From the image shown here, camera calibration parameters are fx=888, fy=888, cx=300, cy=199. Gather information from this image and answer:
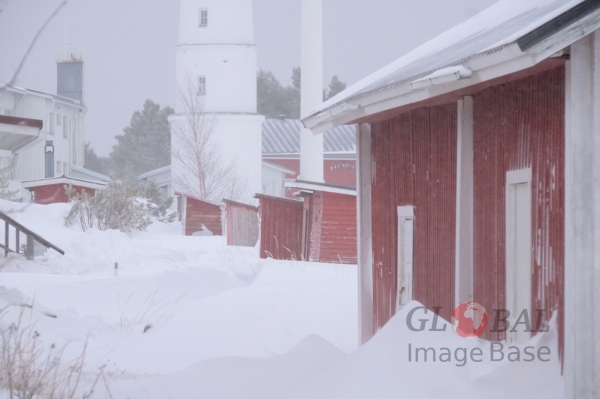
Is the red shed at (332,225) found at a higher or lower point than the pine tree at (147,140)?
lower

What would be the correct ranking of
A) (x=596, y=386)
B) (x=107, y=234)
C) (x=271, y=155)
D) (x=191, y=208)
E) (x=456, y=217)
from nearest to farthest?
(x=596, y=386) < (x=456, y=217) < (x=107, y=234) < (x=191, y=208) < (x=271, y=155)

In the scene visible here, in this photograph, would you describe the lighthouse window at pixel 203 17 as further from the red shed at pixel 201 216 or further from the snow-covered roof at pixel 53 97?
the red shed at pixel 201 216

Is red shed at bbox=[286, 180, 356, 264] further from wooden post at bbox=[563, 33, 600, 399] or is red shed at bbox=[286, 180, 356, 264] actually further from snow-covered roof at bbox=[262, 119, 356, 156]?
snow-covered roof at bbox=[262, 119, 356, 156]

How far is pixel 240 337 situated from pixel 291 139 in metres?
51.5

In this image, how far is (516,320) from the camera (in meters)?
6.17

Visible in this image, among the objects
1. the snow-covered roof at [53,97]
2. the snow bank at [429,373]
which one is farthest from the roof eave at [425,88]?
the snow-covered roof at [53,97]

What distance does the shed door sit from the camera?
8.53 m

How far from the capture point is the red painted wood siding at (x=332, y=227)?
76.8ft

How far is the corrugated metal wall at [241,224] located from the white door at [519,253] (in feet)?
83.7

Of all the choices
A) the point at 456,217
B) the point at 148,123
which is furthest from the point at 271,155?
the point at 456,217

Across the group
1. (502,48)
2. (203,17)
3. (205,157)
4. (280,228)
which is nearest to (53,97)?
(205,157)

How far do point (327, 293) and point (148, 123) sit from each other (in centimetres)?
6228

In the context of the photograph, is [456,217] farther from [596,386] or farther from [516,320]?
[596,386]

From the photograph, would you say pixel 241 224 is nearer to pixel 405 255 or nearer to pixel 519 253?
pixel 405 255
